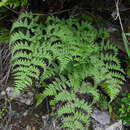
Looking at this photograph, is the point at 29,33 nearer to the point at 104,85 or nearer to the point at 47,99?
the point at 47,99

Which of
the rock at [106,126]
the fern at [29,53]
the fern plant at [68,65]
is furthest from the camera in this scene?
the rock at [106,126]

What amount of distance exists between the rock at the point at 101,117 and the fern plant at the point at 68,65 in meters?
0.10

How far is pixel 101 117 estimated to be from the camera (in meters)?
3.00

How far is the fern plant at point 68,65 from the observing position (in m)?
2.78

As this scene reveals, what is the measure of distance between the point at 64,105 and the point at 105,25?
3.32ft

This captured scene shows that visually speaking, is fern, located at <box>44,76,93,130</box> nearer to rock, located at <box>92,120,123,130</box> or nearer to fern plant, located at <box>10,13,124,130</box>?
fern plant, located at <box>10,13,124,130</box>

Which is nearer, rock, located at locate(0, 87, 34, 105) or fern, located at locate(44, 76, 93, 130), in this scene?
fern, located at locate(44, 76, 93, 130)

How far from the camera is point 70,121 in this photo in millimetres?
2779

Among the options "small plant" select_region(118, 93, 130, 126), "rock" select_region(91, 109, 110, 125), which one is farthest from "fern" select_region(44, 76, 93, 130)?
"small plant" select_region(118, 93, 130, 126)

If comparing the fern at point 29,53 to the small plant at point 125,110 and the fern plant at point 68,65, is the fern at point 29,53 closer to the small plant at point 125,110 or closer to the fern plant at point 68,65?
the fern plant at point 68,65

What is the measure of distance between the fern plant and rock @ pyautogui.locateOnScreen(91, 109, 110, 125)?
104 millimetres

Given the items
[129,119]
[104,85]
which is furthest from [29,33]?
[129,119]

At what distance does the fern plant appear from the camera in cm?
278

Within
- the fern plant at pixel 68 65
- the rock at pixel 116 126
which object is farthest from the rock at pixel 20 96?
the rock at pixel 116 126
